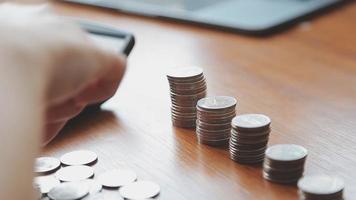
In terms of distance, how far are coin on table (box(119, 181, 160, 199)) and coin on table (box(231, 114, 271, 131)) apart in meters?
0.11

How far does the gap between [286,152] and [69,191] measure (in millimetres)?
213

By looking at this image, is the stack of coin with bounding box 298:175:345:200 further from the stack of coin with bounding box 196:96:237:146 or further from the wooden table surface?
the stack of coin with bounding box 196:96:237:146

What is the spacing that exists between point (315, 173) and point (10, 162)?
329mm

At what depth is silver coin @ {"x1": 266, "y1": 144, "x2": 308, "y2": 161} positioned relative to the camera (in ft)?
2.56

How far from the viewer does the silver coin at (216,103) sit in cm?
87

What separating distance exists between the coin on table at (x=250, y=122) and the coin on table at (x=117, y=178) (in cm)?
12

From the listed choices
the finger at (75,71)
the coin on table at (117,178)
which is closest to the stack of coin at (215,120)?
the coin on table at (117,178)

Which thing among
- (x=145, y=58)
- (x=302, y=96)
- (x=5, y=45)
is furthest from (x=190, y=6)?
(x=5, y=45)

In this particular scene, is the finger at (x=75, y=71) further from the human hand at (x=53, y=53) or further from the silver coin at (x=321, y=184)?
the silver coin at (x=321, y=184)

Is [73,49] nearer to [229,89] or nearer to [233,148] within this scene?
[233,148]

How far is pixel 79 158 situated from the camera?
86cm

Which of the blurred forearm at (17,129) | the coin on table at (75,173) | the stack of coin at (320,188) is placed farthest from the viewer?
the coin on table at (75,173)

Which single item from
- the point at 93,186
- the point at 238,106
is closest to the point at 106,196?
the point at 93,186

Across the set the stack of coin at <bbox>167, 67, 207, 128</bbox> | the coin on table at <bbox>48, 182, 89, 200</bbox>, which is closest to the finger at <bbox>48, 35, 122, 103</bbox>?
the coin on table at <bbox>48, 182, 89, 200</bbox>
